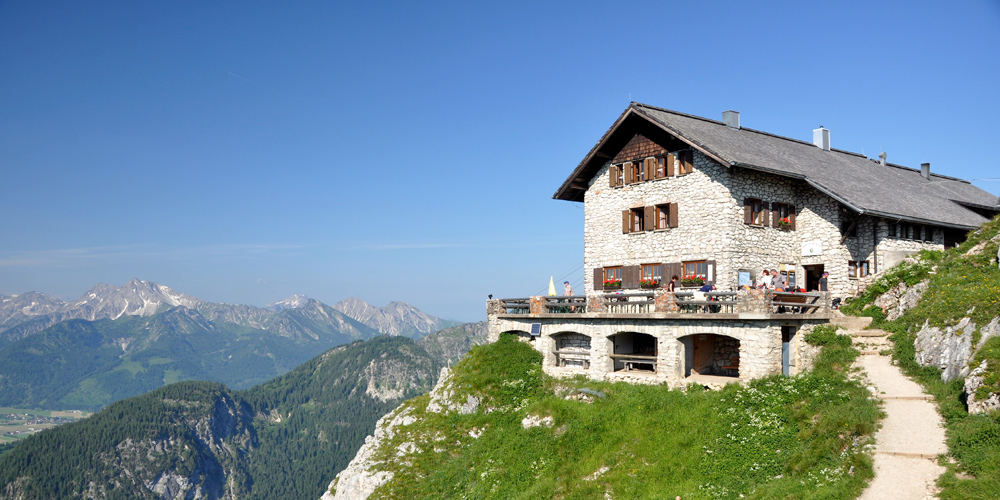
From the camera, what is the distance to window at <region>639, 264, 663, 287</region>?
32994mm

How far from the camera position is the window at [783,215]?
32688mm

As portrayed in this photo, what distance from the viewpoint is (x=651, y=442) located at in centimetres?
2144

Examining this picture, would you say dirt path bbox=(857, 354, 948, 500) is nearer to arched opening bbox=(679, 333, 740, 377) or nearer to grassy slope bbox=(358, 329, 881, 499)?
grassy slope bbox=(358, 329, 881, 499)

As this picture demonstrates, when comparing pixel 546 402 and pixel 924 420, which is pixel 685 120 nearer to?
pixel 546 402

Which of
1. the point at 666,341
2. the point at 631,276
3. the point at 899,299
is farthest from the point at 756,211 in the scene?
the point at 666,341

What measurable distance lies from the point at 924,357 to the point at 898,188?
62.7ft

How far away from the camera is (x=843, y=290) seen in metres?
31.5

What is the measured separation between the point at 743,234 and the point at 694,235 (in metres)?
2.22

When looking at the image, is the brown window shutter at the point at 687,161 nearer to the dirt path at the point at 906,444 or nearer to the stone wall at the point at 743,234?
the stone wall at the point at 743,234

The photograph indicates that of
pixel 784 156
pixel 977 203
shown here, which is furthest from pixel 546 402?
pixel 977 203

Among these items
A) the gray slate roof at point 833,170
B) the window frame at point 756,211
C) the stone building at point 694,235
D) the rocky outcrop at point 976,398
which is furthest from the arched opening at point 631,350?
the rocky outcrop at point 976,398

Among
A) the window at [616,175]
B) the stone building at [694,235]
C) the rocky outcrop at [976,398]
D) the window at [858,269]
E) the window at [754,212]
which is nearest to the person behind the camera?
the rocky outcrop at [976,398]

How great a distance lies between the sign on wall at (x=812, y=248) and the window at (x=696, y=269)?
20.5 ft

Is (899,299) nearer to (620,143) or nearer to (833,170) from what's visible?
(833,170)
